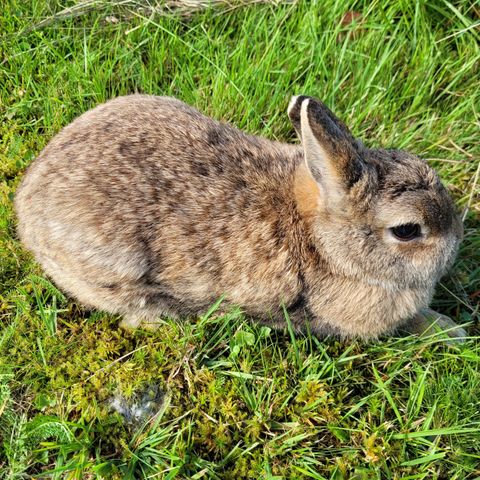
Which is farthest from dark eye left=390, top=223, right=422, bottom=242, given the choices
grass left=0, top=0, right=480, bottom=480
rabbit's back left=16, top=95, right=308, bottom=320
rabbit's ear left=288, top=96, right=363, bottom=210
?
grass left=0, top=0, right=480, bottom=480

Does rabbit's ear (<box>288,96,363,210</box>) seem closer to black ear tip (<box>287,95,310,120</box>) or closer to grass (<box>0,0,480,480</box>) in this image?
black ear tip (<box>287,95,310,120</box>)

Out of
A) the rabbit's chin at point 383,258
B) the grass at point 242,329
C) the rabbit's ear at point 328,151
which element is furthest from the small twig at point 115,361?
the rabbit's ear at point 328,151

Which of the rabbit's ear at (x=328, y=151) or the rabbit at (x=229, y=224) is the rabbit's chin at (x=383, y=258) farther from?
the rabbit's ear at (x=328, y=151)

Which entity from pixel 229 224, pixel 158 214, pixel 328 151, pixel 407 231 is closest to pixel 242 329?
pixel 229 224

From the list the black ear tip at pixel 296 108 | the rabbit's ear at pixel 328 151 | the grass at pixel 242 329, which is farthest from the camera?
the black ear tip at pixel 296 108

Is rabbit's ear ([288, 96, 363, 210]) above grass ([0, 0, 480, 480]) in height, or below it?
above

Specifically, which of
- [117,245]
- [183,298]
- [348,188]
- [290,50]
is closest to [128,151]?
[117,245]

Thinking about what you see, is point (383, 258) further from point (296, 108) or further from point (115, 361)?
point (115, 361)
